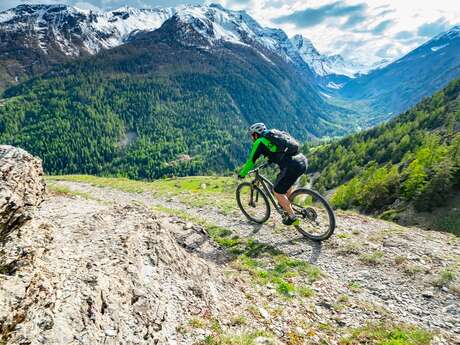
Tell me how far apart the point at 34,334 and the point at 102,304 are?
1.57 m

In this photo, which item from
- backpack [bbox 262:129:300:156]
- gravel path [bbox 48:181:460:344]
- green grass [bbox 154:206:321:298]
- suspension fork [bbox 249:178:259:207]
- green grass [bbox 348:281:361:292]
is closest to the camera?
gravel path [bbox 48:181:460:344]

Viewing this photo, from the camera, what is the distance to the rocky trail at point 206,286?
6.68m

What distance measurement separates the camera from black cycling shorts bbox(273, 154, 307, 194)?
1351cm

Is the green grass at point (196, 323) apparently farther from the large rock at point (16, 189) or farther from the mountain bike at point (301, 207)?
the mountain bike at point (301, 207)

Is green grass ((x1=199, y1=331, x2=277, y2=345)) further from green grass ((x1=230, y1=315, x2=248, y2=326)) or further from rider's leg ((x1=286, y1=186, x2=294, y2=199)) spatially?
rider's leg ((x1=286, y1=186, x2=294, y2=199))

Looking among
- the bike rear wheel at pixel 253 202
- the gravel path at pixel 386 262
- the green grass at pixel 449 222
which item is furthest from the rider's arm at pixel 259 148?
the green grass at pixel 449 222

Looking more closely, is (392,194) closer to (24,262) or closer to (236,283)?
(236,283)

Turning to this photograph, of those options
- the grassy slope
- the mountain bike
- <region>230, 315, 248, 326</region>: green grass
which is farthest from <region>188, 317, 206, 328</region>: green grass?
the mountain bike

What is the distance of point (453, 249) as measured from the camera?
42.3 ft

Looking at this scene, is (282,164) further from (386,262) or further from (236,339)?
(236,339)

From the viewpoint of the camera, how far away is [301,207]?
1468 cm

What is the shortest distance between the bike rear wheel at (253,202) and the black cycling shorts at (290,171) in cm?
277

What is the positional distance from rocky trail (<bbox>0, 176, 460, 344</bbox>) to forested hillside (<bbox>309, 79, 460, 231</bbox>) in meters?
20.4

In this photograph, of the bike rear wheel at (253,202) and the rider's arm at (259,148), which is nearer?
the rider's arm at (259,148)
